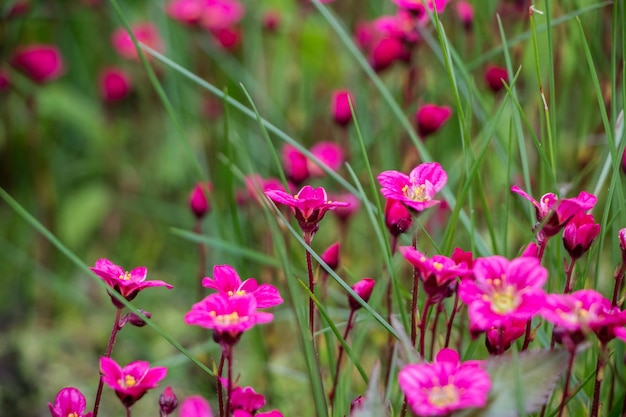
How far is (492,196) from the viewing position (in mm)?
1358

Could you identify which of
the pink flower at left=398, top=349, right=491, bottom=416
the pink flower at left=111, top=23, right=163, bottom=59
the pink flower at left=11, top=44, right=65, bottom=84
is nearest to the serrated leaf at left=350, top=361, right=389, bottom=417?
the pink flower at left=398, top=349, right=491, bottom=416

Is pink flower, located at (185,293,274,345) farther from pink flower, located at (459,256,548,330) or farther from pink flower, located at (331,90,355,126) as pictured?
pink flower, located at (331,90,355,126)

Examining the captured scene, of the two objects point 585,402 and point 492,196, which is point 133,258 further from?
point 585,402

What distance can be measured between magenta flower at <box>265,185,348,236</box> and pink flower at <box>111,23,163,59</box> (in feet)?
4.06

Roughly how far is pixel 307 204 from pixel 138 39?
135 centimetres

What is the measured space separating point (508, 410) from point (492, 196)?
2.92 feet

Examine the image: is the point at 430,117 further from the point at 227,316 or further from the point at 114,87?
the point at 114,87

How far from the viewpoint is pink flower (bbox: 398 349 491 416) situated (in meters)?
0.45

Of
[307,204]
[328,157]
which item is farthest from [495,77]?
[307,204]

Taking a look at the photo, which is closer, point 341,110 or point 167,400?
point 167,400

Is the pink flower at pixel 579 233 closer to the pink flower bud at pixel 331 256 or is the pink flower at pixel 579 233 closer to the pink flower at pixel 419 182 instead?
the pink flower at pixel 419 182

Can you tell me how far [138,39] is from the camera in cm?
180

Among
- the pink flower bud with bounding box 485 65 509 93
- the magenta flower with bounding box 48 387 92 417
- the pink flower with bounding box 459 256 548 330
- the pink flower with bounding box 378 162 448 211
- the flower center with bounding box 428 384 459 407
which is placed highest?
the pink flower with bounding box 378 162 448 211

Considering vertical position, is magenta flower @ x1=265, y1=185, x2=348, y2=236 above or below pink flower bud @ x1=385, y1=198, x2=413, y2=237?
above
